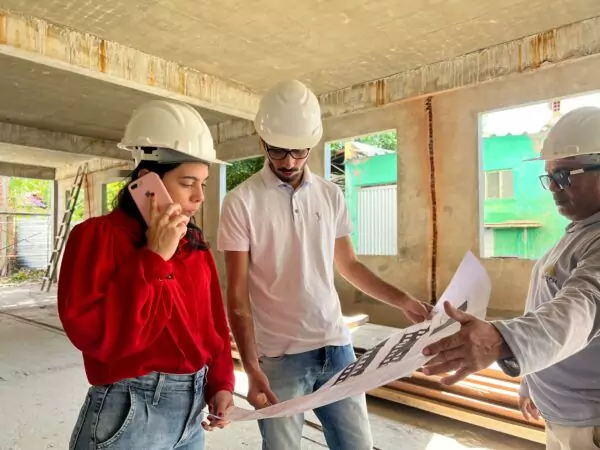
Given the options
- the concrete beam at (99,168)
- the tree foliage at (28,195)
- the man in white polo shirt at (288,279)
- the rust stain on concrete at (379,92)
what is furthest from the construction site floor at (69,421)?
the tree foliage at (28,195)

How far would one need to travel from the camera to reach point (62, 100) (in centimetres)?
724

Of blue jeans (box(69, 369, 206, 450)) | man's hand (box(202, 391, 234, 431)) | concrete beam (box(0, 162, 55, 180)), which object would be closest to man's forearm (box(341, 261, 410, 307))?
man's hand (box(202, 391, 234, 431))

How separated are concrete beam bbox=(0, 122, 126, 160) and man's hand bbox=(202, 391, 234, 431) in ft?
31.1

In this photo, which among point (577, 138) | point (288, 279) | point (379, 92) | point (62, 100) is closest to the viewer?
point (577, 138)

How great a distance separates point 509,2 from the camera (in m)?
4.09

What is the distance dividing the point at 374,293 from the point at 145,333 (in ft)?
3.53

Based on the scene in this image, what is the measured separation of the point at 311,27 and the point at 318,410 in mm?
3981

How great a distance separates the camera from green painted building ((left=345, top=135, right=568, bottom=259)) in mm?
10141

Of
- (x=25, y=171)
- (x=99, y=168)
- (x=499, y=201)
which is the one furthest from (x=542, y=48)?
(x=25, y=171)

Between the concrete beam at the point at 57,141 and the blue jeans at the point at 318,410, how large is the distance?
30.5ft

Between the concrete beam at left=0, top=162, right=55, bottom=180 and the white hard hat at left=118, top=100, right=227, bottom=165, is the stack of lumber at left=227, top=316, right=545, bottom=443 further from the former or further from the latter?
the concrete beam at left=0, top=162, right=55, bottom=180

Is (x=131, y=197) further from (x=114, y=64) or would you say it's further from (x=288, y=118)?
(x=114, y=64)

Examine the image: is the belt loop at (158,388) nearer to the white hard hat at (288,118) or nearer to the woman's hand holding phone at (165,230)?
the woman's hand holding phone at (165,230)

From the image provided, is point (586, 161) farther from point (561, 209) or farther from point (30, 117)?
point (30, 117)
